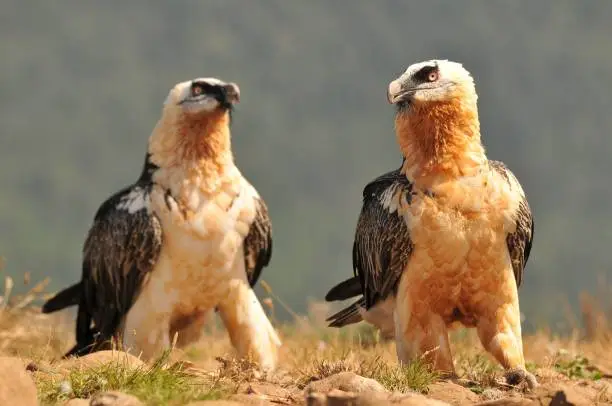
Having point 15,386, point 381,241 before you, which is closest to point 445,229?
point 381,241

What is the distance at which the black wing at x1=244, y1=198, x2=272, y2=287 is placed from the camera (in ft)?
39.4

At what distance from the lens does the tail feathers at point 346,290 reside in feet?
38.7

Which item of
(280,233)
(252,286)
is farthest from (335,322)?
(280,233)

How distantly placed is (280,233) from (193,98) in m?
145

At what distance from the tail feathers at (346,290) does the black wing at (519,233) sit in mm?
1532

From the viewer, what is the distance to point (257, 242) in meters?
12.1

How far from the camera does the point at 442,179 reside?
10328 millimetres

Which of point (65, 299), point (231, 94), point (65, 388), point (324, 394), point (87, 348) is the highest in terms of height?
point (231, 94)

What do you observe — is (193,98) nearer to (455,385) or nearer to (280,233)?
(455,385)

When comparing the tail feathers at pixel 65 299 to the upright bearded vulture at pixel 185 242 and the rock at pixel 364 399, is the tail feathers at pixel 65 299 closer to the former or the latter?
the upright bearded vulture at pixel 185 242

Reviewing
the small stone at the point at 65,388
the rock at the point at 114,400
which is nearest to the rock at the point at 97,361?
the small stone at the point at 65,388

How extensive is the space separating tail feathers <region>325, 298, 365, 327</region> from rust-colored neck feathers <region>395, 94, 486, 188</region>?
140 centimetres

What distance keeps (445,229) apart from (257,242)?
2391mm

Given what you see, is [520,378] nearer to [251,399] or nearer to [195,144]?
[251,399]
